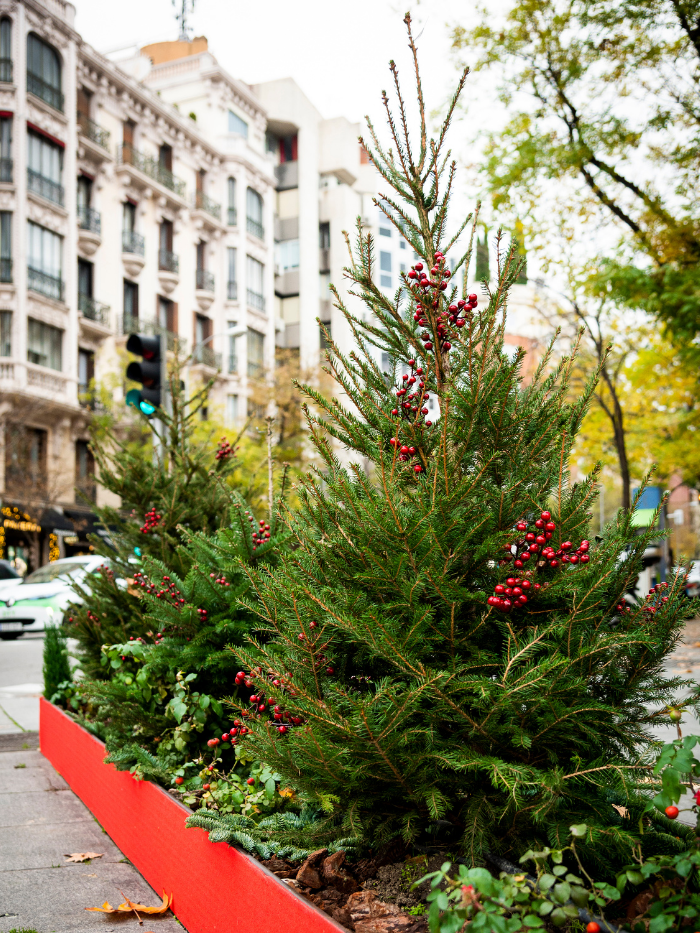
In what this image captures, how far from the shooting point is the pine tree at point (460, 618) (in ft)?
8.92

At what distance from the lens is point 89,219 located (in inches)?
1363

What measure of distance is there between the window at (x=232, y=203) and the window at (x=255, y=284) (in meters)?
2.22

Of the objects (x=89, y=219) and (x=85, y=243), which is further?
(x=89, y=219)

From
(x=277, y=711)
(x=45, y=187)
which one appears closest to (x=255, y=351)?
(x=45, y=187)

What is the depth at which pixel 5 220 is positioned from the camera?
3020 cm

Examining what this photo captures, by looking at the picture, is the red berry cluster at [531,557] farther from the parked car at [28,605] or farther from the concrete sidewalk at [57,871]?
the parked car at [28,605]

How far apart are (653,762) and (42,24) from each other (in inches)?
1401

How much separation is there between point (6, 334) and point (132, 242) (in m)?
9.20

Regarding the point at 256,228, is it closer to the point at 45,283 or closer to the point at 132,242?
the point at 132,242

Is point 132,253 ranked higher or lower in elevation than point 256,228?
lower

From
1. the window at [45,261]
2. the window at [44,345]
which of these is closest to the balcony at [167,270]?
the window at [45,261]

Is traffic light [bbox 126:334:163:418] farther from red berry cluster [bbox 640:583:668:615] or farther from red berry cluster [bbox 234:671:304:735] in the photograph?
red berry cluster [bbox 640:583:668:615]

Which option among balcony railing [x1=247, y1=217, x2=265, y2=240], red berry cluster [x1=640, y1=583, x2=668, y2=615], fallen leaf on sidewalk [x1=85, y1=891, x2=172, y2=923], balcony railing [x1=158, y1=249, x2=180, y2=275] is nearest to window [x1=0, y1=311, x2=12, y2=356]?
balcony railing [x1=158, y1=249, x2=180, y2=275]

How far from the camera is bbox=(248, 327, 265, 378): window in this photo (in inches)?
1801
